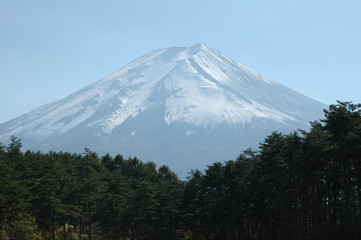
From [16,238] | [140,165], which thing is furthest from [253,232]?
[140,165]

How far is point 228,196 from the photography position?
57.2m

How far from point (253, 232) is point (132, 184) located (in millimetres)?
18497

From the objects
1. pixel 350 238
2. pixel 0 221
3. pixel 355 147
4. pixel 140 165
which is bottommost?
pixel 350 238

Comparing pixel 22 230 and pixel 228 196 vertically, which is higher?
pixel 228 196

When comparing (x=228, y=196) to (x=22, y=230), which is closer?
(x=22, y=230)

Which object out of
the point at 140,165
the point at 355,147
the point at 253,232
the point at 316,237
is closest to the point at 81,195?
the point at 253,232

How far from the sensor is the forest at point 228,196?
41.2m

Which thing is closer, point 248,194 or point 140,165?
point 248,194

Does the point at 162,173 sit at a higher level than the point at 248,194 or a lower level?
higher

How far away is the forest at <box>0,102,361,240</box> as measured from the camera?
135 feet

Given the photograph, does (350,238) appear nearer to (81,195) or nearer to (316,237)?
(316,237)

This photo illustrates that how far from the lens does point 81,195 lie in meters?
55.6

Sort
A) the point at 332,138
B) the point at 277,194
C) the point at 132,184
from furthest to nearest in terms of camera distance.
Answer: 1. the point at 132,184
2. the point at 277,194
3. the point at 332,138

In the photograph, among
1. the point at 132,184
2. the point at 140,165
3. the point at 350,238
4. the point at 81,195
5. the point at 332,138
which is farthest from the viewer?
the point at 140,165
